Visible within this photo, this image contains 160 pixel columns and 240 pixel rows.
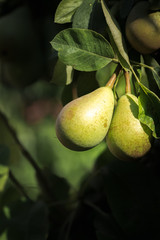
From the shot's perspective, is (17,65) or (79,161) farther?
(79,161)

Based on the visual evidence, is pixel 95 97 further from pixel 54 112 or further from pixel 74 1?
pixel 54 112

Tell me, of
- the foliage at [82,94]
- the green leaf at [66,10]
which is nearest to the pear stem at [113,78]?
the foliage at [82,94]

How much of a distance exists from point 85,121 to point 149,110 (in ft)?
0.35

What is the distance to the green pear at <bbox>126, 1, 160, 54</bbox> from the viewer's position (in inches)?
23.5

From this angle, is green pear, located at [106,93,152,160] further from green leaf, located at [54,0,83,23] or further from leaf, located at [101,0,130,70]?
green leaf, located at [54,0,83,23]

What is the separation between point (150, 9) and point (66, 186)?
68 cm

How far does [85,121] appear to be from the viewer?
55 centimetres

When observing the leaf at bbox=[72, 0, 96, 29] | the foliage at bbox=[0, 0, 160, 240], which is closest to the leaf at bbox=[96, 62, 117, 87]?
the foliage at bbox=[0, 0, 160, 240]

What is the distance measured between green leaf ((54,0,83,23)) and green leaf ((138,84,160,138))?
0.22m

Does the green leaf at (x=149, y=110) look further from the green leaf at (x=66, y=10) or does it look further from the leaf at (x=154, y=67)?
the green leaf at (x=66, y=10)

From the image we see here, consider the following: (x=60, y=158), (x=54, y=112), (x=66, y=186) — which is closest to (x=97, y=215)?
(x=66, y=186)

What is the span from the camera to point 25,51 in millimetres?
991

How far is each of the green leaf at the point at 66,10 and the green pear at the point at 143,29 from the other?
0.36ft

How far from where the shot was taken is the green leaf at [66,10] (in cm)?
65
